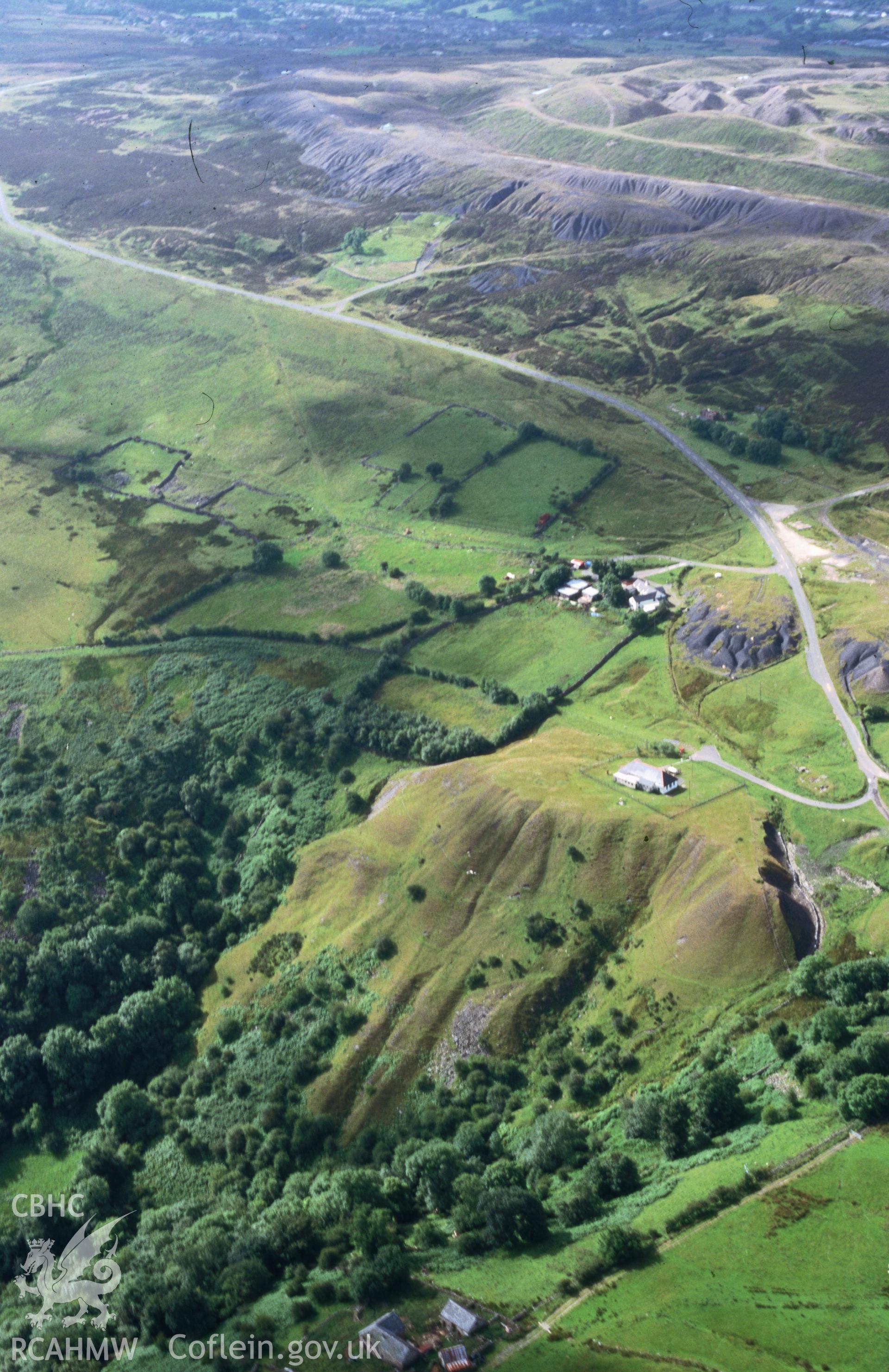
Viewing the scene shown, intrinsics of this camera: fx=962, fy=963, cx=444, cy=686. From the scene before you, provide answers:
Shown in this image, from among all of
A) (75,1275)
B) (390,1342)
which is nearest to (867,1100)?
(390,1342)

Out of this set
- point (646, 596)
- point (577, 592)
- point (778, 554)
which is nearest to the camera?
point (646, 596)

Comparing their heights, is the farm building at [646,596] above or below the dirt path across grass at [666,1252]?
above

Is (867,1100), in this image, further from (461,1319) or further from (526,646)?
(526,646)

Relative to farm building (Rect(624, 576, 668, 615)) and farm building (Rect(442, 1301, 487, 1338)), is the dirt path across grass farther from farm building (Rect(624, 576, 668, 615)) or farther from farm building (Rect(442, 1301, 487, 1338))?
farm building (Rect(624, 576, 668, 615))

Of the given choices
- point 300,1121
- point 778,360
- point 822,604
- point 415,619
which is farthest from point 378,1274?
point 778,360

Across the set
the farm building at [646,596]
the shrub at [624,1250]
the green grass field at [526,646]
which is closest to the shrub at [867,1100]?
the shrub at [624,1250]

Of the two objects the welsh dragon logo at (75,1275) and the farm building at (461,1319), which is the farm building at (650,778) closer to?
the farm building at (461,1319)

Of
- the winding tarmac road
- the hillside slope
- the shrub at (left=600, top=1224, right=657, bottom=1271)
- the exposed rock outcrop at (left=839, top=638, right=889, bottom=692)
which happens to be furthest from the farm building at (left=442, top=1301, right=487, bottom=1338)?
the exposed rock outcrop at (left=839, top=638, right=889, bottom=692)
